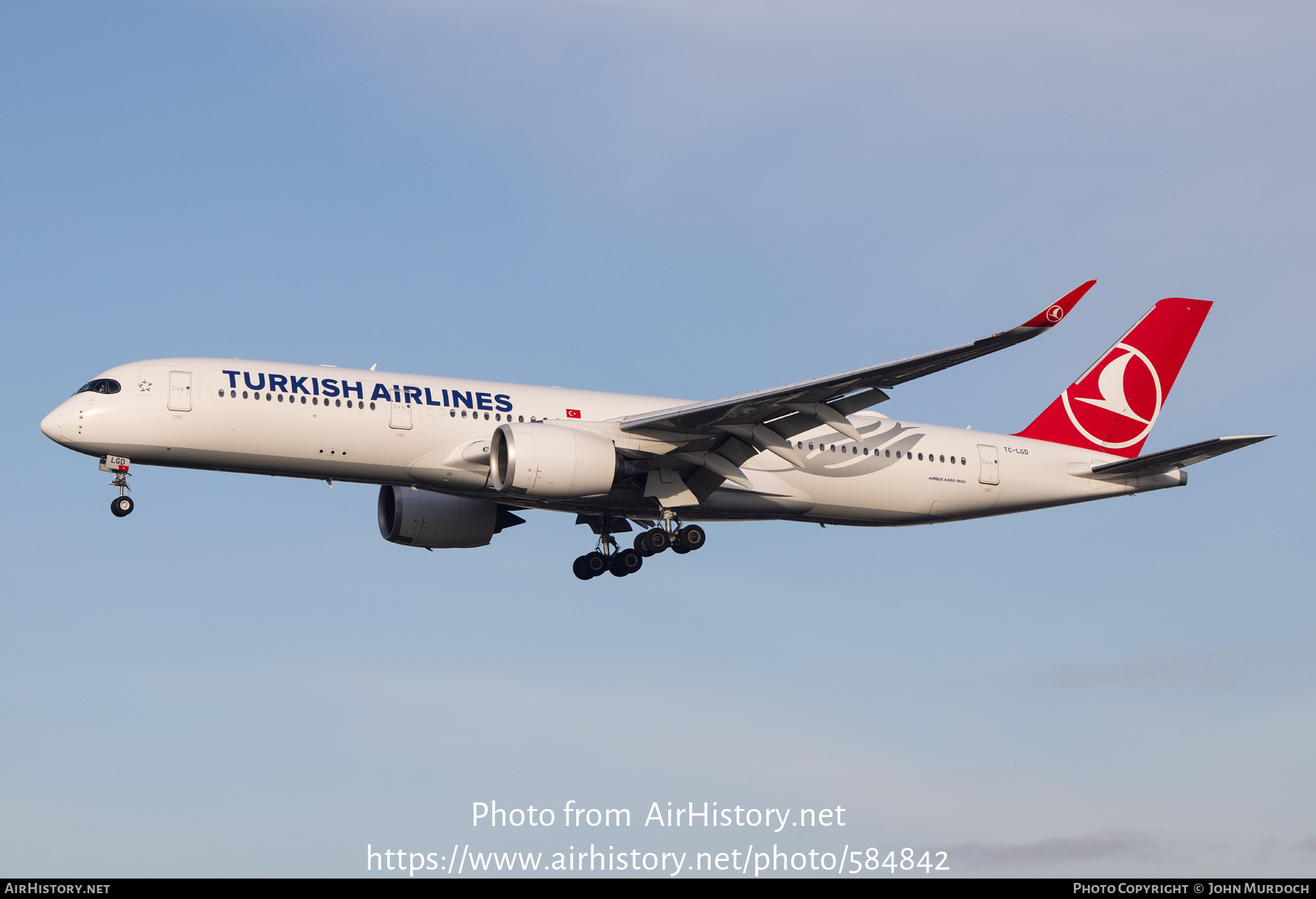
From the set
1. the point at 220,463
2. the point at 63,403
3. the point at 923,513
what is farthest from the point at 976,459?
the point at 63,403

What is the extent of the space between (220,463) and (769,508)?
13.8m

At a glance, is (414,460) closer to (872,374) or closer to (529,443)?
(529,443)

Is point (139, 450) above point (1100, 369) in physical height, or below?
below

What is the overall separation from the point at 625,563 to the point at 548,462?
24.2ft

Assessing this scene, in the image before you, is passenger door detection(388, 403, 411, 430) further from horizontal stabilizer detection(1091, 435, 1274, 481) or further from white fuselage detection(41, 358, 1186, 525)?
horizontal stabilizer detection(1091, 435, 1274, 481)

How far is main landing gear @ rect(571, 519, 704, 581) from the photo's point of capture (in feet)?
126

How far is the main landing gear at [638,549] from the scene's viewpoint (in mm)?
38281

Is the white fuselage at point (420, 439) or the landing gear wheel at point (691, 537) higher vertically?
the white fuselage at point (420, 439)

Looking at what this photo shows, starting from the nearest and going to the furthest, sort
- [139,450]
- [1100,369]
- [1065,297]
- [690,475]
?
[1065,297] → [139,450] → [690,475] → [1100,369]

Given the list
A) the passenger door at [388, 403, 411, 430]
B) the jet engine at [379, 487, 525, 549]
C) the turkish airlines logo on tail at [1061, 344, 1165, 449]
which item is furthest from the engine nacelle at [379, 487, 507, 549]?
the turkish airlines logo on tail at [1061, 344, 1165, 449]

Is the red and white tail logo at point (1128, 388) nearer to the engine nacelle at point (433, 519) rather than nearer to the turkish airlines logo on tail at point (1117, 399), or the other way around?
the turkish airlines logo on tail at point (1117, 399)

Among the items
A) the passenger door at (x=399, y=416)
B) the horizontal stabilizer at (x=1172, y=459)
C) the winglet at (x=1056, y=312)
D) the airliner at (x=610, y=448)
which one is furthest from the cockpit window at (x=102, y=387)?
the horizontal stabilizer at (x=1172, y=459)

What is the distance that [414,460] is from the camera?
35.0m

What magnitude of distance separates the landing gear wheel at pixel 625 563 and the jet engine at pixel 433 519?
12.1 feet
